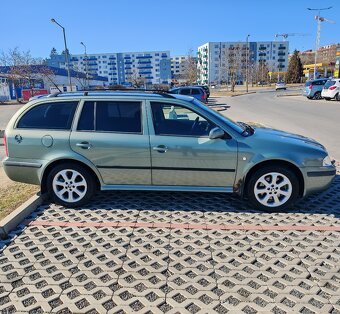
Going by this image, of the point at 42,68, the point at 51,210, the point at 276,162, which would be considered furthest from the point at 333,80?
the point at 42,68

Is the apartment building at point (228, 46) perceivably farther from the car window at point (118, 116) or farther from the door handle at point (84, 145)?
the door handle at point (84, 145)

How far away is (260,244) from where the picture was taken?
11.4 ft

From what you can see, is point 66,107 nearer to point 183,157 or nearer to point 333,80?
point 183,157

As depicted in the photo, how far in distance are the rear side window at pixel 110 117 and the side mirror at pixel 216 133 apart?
1005mm

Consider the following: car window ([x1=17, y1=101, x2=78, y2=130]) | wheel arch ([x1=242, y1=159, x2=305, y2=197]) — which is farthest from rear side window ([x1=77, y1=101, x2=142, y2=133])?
wheel arch ([x1=242, y1=159, x2=305, y2=197])

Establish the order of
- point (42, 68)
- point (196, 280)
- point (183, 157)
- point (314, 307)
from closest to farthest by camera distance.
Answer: point (314, 307) < point (196, 280) < point (183, 157) < point (42, 68)

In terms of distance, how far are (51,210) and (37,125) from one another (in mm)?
1241

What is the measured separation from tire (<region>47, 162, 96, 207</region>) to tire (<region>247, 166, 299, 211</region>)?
2.29 meters

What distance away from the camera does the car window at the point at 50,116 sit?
14.6 feet

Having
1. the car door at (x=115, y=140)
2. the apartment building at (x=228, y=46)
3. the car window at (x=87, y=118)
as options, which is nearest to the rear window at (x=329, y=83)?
the car door at (x=115, y=140)

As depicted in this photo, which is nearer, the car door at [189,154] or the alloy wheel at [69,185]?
the car door at [189,154]

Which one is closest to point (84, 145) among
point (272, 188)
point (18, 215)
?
point (18, 215)

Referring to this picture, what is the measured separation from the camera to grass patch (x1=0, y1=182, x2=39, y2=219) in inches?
173

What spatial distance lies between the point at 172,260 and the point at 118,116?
2.18 meters
